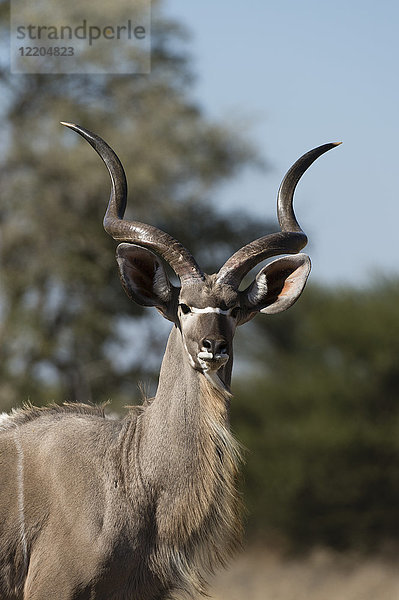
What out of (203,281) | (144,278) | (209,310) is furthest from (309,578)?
(209,310)

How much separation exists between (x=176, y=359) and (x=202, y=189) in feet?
40.7

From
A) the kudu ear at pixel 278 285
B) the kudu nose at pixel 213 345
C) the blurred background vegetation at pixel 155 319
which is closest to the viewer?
the kudu nose at pixel 213 345

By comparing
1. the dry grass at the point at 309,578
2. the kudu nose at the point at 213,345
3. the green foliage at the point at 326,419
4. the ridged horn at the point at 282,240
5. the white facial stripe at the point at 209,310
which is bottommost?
the dry grass at the point at 309,578

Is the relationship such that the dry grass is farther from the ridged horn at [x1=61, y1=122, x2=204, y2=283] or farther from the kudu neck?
the ridged horn at [x1=61, y1=122, x2=204, y2=283]

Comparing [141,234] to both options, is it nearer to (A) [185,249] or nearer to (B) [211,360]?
(A) [185,249]

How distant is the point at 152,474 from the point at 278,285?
103cm

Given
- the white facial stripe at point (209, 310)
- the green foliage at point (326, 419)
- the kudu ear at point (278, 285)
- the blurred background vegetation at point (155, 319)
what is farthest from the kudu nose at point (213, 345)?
the green foliage at point (326, 419)

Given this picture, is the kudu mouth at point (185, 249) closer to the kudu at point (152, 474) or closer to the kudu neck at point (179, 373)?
the kudu at point (152, 474)

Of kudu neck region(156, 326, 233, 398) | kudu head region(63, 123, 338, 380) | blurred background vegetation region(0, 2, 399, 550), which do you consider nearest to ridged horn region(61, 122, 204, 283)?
kudu head region(63, 123, 338, 380)

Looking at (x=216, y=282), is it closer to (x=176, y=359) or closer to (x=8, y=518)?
(x=176, y=359)

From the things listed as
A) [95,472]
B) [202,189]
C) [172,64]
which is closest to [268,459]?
[202,189]

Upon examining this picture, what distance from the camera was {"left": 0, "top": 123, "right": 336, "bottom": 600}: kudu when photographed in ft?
14.1

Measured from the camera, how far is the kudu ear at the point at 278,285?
468 centimetres

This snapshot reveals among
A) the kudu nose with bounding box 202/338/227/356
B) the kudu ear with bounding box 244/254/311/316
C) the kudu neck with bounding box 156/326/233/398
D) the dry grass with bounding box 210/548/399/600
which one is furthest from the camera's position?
the dry grass with bounding box 210/548/399/600
